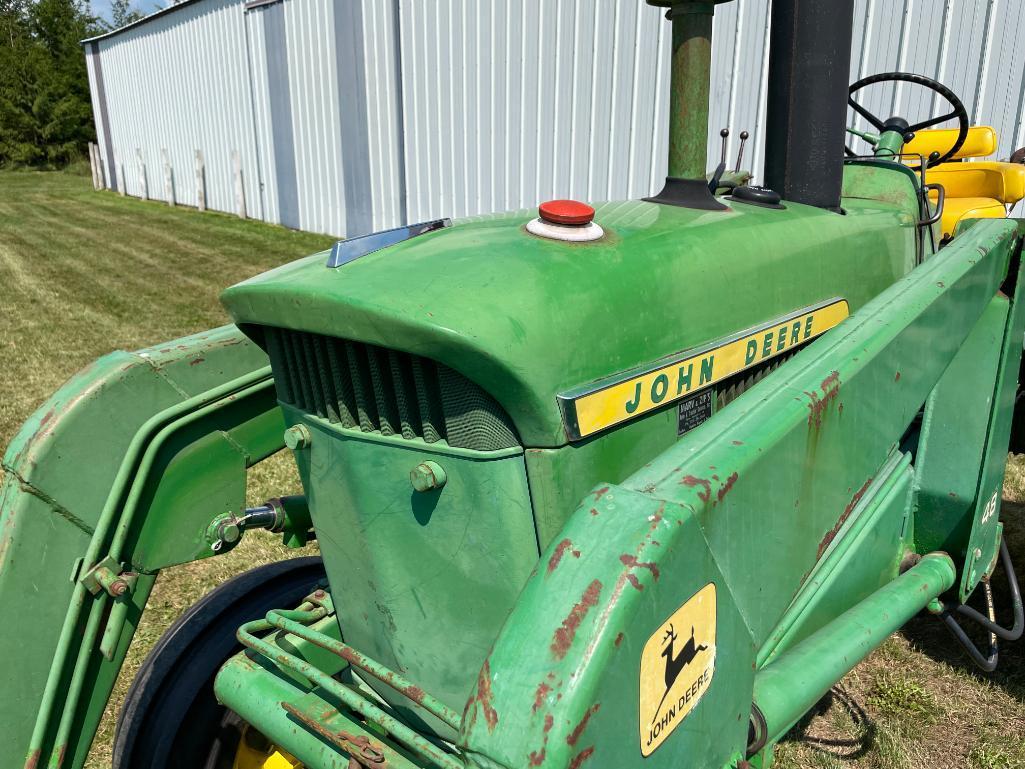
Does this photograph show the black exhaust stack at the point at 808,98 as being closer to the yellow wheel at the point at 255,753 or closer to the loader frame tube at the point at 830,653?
the loader frame tube at the point at 830,653

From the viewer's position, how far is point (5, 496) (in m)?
1.68

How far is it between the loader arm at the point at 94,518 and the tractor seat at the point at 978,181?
275 centimetres

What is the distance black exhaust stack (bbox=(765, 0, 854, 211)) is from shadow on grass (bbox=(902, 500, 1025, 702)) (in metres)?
1.57

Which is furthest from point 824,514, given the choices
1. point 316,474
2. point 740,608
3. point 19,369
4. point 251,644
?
point 19,369

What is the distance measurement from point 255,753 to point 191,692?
24cm

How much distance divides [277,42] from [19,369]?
7.44m

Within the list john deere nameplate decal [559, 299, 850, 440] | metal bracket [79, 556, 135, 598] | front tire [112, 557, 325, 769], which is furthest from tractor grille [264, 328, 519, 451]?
front tire [112, 557, 325, 769]

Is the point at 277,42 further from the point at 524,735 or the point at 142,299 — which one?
the point at 524,735

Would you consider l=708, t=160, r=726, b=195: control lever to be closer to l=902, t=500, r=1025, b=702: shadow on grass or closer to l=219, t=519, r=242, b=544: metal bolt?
l=219, t=519, r=242, b=544: metal bolt

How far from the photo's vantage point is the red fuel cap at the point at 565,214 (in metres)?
1.34

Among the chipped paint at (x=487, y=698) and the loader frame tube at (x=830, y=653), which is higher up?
the chipped paint at (x=487, y=698)

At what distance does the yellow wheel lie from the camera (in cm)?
189

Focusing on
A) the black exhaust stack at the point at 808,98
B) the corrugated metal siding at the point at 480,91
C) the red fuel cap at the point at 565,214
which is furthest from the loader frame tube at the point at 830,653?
the corrugated metal siding at the point at 480,91

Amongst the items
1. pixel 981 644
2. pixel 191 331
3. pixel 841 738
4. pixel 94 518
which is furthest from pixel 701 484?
pixel 191 331
